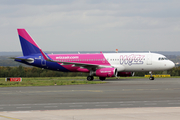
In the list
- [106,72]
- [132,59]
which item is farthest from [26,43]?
[132,59]

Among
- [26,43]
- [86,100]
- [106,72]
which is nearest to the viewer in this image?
[86,100]

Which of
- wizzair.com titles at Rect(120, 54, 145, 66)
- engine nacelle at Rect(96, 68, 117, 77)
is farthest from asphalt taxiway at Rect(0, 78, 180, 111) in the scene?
wizzair.com titles at Rect(120, 54, 145, 66)

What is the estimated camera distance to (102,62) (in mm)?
51375

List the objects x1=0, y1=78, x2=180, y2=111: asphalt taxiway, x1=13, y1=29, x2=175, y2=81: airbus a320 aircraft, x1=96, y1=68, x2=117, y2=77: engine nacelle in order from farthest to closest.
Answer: x1=13, y1=29, x2=175, y2=81: airbus a320 aircraft < x1=96, y1=68, x2=117, y2=77: engine nacelle < x1=0, y1=78, x2=180, y2=111: asphalt taxiway

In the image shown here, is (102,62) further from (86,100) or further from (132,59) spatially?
(86,100)

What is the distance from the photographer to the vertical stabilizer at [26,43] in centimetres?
5628

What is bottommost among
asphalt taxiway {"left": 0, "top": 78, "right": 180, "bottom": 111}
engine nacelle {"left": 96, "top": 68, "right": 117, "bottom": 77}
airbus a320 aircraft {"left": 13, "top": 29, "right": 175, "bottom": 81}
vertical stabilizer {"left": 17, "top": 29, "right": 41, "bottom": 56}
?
asphalt taxiway {"left": 0, "top": 78, "right": 180, "bottom": 111}

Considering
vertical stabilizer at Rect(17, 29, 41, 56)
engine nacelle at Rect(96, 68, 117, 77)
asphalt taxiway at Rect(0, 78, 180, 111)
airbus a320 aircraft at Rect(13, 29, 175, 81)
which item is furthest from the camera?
vertical stabilizer at Rect(17, 29, 41, 56)

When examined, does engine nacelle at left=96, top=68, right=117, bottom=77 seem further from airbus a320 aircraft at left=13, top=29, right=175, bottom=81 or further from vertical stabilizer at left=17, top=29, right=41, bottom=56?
vertical stabilizer at left=17, top=29, right=41, bottom=56

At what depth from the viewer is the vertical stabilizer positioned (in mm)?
56281

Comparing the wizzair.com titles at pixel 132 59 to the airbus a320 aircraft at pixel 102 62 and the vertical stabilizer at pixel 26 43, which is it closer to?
the airbus a320 aircraft at pixel 102 62

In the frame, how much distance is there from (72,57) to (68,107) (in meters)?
35.3

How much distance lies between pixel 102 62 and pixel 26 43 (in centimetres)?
1465

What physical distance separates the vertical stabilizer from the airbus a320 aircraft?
18 cm
